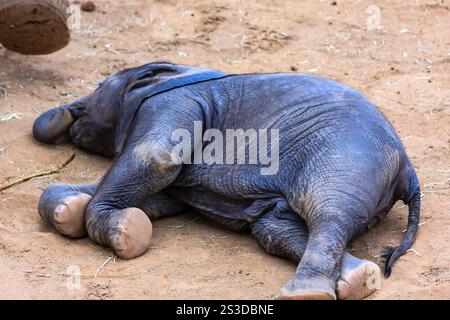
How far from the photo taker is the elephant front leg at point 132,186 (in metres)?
4.79

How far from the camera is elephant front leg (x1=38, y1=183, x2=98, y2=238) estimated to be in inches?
194

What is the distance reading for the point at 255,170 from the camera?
16.2 feet

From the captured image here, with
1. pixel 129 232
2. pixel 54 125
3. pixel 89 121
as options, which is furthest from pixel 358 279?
pixel 54 125

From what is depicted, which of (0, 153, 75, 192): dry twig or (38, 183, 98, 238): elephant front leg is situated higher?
(38, 183, 98, 238): elephant front leg

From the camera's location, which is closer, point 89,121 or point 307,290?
point 307,290

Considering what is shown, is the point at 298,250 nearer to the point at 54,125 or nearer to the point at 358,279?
the point at 358,279

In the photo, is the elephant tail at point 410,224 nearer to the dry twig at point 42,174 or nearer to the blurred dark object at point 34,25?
the dry twig at point 42,174

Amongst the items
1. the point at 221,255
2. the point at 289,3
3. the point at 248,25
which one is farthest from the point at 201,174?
the point at 289,3

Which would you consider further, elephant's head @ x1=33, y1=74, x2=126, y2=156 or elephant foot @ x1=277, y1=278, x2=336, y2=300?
elephant's head @ x1=33, y1=74, x2=126, y2=156

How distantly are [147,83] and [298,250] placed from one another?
150cm

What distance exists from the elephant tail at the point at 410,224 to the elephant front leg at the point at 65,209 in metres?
1.66

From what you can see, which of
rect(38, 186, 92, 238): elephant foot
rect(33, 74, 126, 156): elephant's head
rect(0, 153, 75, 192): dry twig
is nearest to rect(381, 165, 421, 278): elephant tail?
rect(38, 186, 92, 238): elephant foot

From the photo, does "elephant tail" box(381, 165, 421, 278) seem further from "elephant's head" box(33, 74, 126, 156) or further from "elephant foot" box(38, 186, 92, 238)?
"elephant's head" box(33, 74, 126, 156)

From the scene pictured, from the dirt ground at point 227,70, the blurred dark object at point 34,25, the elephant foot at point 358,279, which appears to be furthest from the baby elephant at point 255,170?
the blurred dark object at point 34,25
